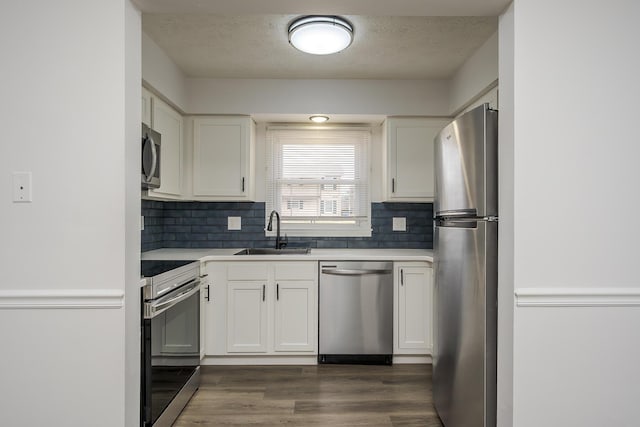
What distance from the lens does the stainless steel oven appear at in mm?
1943

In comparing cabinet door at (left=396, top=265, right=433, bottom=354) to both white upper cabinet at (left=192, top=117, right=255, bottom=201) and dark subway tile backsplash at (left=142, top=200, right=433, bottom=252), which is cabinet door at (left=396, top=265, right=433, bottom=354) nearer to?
dark subway tile backsplash at (left=142, top=200, right=433, bottom=252)

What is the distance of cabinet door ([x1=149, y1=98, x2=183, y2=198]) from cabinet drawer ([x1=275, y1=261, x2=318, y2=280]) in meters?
1.06

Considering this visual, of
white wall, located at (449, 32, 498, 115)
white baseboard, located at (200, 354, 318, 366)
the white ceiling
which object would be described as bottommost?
white baseboard, located at (200, 354, 318, 366)

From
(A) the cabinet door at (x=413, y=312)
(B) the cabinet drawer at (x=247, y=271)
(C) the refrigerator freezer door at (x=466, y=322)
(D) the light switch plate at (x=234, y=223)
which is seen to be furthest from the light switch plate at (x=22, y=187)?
(A) the cabinet door at (x=413, y=312)

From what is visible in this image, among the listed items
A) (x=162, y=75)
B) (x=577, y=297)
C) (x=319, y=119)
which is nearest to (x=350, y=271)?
(x=319, y=119)

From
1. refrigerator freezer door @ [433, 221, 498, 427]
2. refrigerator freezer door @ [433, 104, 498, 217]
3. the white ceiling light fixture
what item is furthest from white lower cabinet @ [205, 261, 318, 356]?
refrigerator freezer door @ [433, 104, 498, 217]

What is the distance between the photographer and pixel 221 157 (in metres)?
3.50

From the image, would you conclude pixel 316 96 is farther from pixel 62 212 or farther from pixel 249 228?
pixel 62 212

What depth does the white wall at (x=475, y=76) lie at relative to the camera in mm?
2628

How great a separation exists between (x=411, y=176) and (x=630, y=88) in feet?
6.63

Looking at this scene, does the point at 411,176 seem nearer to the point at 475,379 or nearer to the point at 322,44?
the point at 322,44

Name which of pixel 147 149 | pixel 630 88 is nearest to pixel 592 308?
pixel 630 88

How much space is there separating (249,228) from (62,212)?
233 centimetres

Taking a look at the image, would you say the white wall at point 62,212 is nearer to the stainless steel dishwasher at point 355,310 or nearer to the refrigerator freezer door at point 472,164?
the refrigerator freezer door at point 472,164
